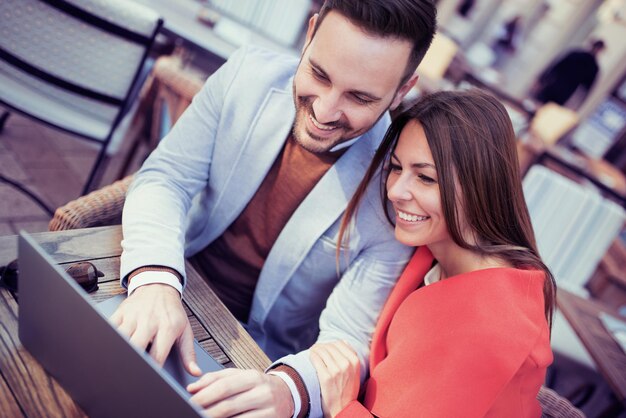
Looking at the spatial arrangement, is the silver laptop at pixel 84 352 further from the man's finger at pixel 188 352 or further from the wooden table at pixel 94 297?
the man's finger at pixel 188 352

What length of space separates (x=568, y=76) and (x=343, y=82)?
22.2 ft

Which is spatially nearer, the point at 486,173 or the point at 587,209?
the point at 486,173

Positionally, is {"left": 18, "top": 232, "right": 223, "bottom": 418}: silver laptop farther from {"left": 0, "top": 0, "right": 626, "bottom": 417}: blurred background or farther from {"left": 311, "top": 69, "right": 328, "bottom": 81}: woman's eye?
{"left": 311, "top": 69, "right": 328, "bottom": 81}: woman's eye

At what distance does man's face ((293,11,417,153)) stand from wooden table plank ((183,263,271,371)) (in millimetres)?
504

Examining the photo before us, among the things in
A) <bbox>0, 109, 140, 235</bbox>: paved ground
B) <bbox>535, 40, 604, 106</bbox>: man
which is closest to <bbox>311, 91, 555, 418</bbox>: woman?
<bbox>0, 109, 140, 235</bbox>: paved ground

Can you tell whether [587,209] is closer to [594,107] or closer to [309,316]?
[309,316]

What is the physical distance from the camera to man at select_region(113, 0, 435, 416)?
3.60ft

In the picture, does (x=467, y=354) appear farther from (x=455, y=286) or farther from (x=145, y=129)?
(x=145, y=129)

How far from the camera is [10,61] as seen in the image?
1.79 meters

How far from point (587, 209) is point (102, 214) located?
2947mm

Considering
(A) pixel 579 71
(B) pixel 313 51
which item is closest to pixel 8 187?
(B) pixel 313 51

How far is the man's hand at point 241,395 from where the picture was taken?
0.77 meters

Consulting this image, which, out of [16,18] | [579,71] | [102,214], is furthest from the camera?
[579,71]

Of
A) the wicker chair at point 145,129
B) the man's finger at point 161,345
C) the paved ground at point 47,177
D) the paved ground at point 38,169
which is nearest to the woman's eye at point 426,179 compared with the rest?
the man's finger at point 161,345
